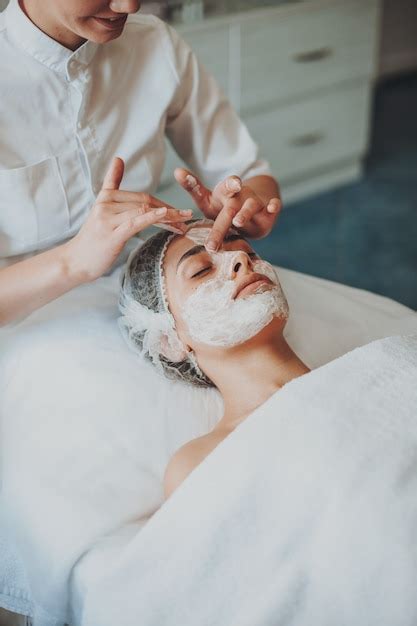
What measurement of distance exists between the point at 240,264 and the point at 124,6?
1.56 ft

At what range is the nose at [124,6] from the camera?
1532 mm

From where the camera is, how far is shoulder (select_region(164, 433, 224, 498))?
56.0 inches

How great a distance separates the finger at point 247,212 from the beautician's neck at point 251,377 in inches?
8.7

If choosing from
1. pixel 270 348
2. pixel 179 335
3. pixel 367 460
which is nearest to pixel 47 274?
pixel 179 335

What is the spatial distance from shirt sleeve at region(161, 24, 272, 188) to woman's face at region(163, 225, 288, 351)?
41 cm

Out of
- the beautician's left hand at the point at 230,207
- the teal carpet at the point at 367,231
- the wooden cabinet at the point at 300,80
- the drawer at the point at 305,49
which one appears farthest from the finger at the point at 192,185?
the drawer at the point at 305,49

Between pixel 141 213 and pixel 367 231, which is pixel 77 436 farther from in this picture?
pixel 367 231

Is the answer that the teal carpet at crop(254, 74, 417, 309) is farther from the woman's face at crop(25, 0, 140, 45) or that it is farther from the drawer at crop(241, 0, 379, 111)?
the woman's face at crop(25, 0, 140, 45)

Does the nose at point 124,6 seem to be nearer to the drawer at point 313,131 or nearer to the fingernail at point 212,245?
the fingernail at point 212,245

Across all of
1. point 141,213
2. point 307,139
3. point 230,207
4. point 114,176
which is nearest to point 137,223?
point 141,213

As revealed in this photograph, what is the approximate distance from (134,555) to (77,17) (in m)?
0.88

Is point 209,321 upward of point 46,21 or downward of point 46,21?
downward

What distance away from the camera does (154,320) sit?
1611mm

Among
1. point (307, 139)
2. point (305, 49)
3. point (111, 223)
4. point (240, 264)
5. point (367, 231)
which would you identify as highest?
point (111, 223)
